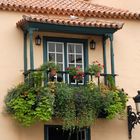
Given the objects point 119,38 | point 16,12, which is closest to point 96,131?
point 119,38

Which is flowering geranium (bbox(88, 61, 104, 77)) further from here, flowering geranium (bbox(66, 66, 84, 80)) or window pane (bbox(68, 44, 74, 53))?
window pane (bbox(68, 44, 74, 53))

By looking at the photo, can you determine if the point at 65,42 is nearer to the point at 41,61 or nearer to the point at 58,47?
the point at 58,47

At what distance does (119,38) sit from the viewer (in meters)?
18.7

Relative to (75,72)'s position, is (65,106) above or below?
below

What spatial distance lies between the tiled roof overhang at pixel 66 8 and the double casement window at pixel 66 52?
0.88 metres

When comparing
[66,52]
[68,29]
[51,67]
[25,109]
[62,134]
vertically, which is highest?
[68,29]

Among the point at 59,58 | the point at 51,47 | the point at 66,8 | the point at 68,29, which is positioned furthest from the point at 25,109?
the point at 66,8

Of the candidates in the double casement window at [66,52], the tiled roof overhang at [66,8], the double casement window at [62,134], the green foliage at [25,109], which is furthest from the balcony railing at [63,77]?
the tiled roof overhang at [66,8]

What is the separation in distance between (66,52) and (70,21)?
1.14m

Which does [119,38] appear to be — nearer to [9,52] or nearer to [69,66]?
[69,66]

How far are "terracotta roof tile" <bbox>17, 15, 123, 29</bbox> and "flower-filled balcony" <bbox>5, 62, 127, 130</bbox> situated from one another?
1260 millimetres

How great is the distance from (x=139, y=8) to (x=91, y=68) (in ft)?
12.9

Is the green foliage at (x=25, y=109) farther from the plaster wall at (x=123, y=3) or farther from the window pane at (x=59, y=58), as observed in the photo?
the plaster wall at (x=123, y=3)

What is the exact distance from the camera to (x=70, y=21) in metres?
17.2
